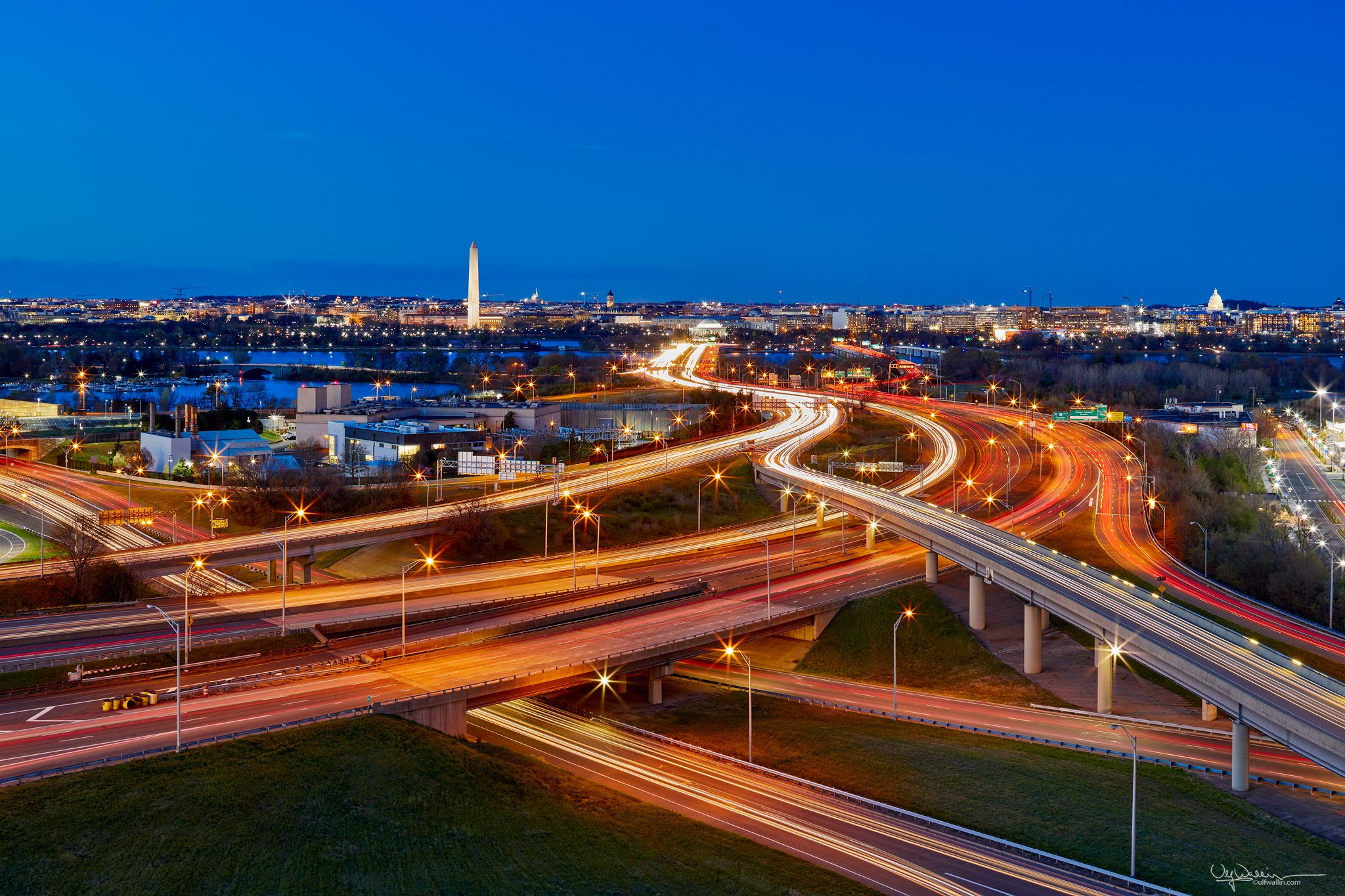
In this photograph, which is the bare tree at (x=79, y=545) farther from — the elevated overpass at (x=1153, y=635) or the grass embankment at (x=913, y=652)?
the elevated overpass at (x=1153, y=635)

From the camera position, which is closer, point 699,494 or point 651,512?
point 651,512

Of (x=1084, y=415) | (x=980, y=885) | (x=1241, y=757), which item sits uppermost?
(x=1084, y=415)

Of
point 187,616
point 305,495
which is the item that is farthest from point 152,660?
point 305,495

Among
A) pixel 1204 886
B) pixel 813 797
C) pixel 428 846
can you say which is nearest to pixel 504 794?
pixel 428 846

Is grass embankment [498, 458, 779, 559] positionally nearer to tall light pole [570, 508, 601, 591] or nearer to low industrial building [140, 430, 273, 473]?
tall light pole [570, 508, 601, 591]

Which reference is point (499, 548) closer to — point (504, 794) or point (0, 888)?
point (504, 794)

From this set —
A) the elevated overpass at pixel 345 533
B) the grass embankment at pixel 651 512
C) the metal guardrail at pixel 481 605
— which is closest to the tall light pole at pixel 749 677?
the metal guardrail at pixel 481 605

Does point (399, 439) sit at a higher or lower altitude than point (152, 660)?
higher

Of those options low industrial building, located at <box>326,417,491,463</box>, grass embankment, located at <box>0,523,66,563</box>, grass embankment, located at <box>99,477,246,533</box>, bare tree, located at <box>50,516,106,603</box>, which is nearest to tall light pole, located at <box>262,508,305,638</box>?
grass embankment, located at <box>99,477,246,533</box>

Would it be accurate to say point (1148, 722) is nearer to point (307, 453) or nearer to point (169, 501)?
point (169, 501)
